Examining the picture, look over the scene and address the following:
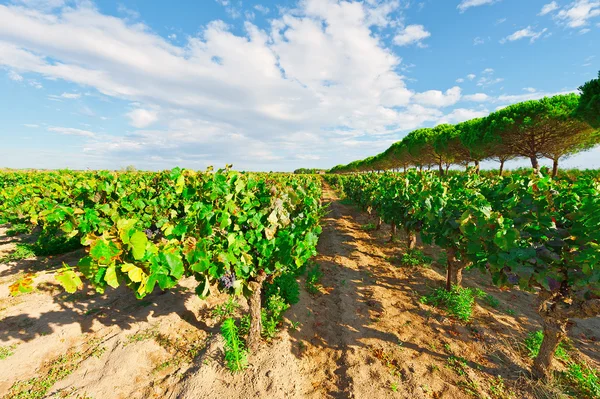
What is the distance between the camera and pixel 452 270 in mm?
7379

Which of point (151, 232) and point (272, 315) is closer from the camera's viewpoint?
point (272, 315)

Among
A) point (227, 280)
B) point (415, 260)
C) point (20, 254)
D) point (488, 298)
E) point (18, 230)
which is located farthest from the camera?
point (18, 230)

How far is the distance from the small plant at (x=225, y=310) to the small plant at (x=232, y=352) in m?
1.30

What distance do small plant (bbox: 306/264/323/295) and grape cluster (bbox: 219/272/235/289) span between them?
378cm

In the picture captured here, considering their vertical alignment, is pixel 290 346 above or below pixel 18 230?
below

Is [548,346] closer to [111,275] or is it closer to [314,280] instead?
[314,280]

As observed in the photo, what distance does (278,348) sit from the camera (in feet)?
16.5

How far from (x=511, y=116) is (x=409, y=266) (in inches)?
833

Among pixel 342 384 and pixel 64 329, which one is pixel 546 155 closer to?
pixel 342 384

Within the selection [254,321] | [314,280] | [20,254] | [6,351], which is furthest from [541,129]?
[20,254]

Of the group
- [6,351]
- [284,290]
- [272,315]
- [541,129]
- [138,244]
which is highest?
[541,129]

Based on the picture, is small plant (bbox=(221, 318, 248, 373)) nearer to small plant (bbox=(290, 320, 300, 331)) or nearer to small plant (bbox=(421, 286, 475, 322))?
small plant (bbox=(290, 320, 300, 331))

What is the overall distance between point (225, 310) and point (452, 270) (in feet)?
21.4

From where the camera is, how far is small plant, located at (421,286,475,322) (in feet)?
19.8
